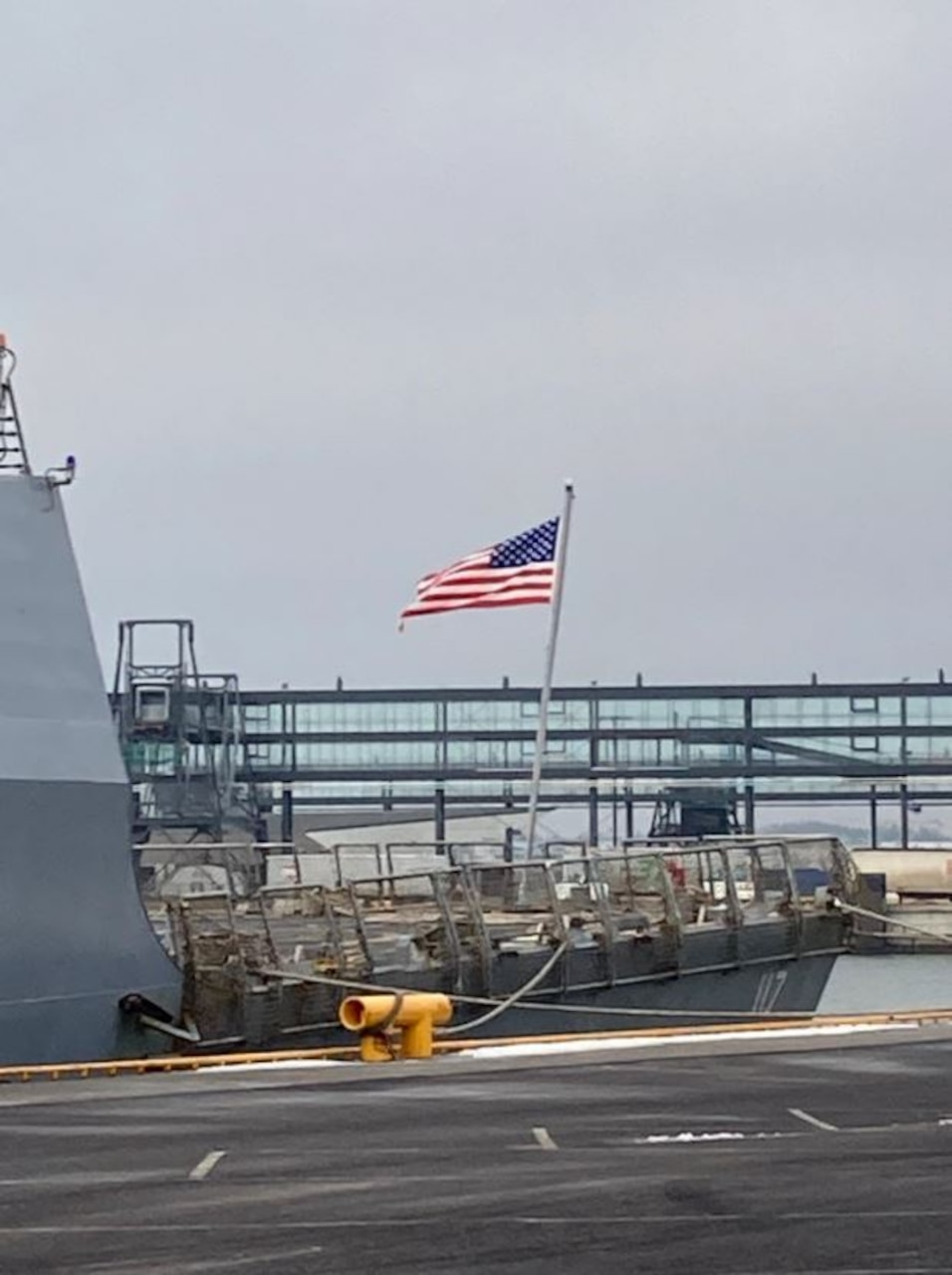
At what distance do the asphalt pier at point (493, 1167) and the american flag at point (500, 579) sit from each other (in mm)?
13573

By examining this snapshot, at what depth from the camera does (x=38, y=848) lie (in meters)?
21.0

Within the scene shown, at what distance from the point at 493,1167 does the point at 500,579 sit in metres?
20.6

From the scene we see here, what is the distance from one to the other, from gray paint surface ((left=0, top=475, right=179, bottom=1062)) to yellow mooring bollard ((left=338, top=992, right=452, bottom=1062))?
9.88 feet

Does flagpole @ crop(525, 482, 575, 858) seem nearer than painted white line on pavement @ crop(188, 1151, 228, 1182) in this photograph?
No

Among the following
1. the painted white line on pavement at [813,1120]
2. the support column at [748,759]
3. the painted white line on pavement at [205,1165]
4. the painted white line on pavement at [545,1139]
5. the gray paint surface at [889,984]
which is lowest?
the gray paint surface at [889,984]

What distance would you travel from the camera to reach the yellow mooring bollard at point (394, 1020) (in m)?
19.2

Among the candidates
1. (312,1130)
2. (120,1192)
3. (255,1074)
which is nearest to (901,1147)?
(312,1130)

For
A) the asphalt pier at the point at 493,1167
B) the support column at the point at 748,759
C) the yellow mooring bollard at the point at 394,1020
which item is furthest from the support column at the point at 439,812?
the asphalt pier at the point at 493,1167

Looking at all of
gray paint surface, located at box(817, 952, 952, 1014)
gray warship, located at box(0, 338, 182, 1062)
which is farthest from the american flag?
gray paint surface, located at box(817, 952, 952, 1014)

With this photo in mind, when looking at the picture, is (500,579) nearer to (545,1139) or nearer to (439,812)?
(545,1139)

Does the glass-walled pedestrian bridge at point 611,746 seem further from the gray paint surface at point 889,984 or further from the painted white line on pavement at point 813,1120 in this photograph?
the painted white line on pavement at point 813,1120

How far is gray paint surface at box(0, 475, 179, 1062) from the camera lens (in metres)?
20.7

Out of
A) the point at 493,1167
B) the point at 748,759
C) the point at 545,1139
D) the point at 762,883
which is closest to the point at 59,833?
the point at 545,1139

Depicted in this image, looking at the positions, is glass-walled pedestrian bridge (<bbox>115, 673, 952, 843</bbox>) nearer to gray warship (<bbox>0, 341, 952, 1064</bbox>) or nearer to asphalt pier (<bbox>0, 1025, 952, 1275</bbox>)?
Answer: gray warship (<bbox>0, 341, 952, 1064</bbox>)
